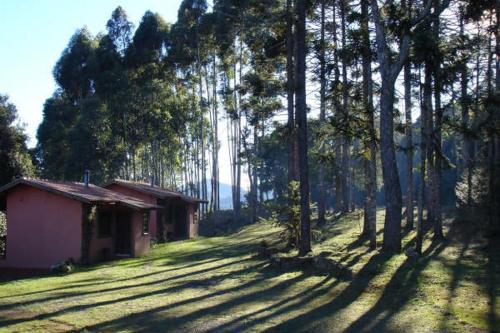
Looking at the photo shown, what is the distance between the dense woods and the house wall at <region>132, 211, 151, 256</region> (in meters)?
6.18

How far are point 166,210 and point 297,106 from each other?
1720cm

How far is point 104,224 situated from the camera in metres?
21.7

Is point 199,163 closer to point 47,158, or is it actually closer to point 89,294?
point 47,158

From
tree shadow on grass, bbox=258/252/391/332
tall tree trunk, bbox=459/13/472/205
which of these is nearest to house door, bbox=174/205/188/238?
tall tree trunk, bbox=459/13/472/205

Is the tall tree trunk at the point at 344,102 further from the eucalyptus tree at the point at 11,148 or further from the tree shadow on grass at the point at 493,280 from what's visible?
the eucalyptus tree at the point at 11,148

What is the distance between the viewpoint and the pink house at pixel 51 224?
19.7m

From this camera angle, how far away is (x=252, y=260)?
58.8 ft

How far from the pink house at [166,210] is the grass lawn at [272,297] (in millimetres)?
12239

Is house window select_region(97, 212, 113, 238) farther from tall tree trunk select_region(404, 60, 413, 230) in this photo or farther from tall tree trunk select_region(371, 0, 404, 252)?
tall tree trunk select_region(404, 60, 413, 230)

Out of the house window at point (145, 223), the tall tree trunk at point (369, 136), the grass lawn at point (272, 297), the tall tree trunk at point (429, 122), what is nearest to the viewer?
the grass lawn at point (272, 297)

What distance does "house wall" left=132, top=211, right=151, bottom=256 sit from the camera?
2270cm

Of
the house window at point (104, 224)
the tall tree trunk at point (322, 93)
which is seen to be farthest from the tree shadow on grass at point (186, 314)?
the house window at point (104, 224)

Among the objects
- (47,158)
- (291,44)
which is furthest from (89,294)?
(47,158)

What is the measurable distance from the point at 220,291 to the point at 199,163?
1603 inches
